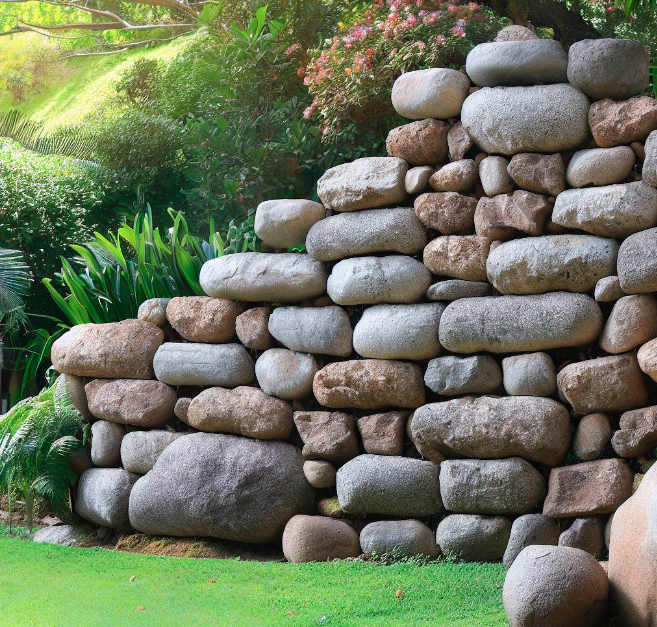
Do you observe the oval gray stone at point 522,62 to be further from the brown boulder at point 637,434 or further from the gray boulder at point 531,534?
the gray boulder at point 531,534

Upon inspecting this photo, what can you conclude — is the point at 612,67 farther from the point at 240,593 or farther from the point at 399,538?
the point at 240,593

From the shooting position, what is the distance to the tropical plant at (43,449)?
6023 millimetres

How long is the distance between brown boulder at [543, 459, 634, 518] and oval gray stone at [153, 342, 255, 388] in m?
2.01

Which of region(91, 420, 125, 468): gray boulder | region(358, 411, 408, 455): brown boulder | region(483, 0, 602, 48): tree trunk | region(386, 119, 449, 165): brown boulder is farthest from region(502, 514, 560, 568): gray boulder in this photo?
region(483, 0, 602, 48): tree trunk

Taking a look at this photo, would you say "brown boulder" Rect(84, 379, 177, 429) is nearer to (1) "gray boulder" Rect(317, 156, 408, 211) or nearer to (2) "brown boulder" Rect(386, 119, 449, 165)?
(1) "gray boulder" Rect(317, 156, 408, 211)

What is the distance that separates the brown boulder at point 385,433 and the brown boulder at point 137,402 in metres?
1.46

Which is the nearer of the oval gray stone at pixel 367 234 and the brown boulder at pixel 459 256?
the brown boulder at pixel 459 256

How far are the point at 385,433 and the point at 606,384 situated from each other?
4.16ft

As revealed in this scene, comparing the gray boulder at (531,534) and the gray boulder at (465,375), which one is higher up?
the gray boulder at (465,375)

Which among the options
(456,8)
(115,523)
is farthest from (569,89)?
(115,523)

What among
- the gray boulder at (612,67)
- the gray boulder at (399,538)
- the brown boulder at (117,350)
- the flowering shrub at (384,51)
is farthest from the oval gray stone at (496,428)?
the flowering shrub at (384,51)

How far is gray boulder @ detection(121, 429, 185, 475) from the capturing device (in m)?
5.78

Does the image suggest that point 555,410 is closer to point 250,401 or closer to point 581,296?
point 581,296

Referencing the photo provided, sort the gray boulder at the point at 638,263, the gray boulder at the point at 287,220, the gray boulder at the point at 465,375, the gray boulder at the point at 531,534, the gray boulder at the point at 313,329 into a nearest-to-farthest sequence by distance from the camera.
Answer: the gray boulder at the point at 638,263, the gray boulder at the point at 531,534, the gray boulder at the point at 465,375, the gray boulder at the point at 313,329, the gray boulder at the point at 287,220
